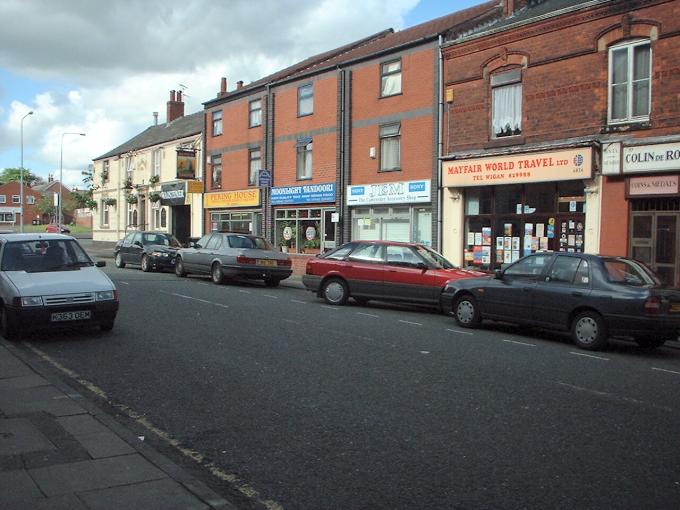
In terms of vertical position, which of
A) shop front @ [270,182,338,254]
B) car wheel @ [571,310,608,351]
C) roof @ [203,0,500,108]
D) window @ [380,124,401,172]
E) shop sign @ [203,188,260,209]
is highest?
roof @ [203,0,500,108]

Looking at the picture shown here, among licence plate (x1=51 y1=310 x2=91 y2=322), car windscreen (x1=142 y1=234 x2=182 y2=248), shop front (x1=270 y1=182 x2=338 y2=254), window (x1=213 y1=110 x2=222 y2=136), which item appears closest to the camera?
licence plate (x1=51 y1=310 x2=91 y2=322)

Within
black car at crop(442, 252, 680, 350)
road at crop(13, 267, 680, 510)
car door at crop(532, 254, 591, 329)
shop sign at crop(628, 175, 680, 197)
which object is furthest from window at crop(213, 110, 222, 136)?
car door at crop(532, 254, 591, 329)

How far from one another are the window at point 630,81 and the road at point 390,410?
298 inches

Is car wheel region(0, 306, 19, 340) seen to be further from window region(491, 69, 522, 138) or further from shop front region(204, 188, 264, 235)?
shop front region(204, 188, 264, 235)

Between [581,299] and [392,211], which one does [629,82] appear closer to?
[581,299]

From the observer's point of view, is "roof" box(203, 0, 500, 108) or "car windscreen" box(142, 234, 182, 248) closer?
"roof" box(203, 0, 500, 108)

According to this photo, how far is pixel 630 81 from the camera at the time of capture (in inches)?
627

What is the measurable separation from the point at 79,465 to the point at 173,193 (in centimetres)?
3253

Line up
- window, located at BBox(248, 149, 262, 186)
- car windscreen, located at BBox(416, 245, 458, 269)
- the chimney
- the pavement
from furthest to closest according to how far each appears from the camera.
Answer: the chimney, window, located at BBox(248, 149, 262, 186), car windscreen, located at BBox(416, 245, 458, 269), the pavement

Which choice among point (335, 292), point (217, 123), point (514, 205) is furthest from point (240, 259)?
point (217, 123)

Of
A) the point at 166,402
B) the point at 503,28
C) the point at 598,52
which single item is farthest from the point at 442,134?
the point at 166,402

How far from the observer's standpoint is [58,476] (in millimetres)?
4367

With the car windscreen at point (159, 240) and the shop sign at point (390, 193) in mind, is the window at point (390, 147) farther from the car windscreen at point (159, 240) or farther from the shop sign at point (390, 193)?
the car windscreen at point (159, 240)

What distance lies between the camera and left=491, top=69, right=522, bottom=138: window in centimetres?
1847
